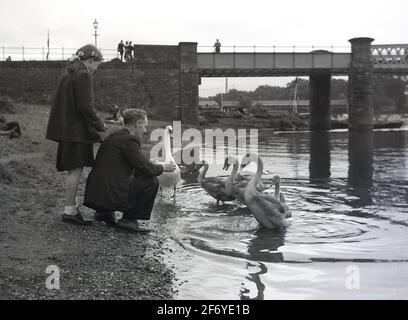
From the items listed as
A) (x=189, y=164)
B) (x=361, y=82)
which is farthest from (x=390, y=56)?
(x=189, y=164)

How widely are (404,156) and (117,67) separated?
3015cm

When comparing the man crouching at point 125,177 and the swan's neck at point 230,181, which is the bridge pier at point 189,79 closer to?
the swan's neck at point 230,181

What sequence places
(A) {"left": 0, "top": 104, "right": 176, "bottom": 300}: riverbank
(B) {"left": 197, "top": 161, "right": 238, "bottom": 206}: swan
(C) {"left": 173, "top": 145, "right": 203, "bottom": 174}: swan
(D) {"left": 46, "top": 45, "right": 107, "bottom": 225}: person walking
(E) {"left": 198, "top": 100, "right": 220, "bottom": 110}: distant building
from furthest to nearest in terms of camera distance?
(E) {"left": 198, "top": 100, "right": 220, "bottom": 110}: distant building, (C) {"left": 173, "top": 145, "right": 203, "bottom": 174}: swan, (B) {"left": 197, "top": 161, "right": 238, "bottom": 206}: swan, (D) {"left": 46, "top": 45, "right": 107, "bottom": 225}: person walking, (A) {"left": 0, "top": 104, "right": 176, "bottom": 300}: riverbank

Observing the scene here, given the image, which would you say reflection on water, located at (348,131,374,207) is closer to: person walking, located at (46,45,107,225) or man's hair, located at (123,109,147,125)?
man's hair, located at (123,109,147,125)

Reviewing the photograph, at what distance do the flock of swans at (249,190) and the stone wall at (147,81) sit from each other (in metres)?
35.1

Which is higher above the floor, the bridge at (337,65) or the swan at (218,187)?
the bridge at (337,65)

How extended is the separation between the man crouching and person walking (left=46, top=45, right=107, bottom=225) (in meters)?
0.21

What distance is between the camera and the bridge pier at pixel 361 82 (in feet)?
164

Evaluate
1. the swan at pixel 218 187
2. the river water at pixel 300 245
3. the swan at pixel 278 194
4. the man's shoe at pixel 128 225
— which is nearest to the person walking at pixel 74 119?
the man's shoe at pixel 128 225

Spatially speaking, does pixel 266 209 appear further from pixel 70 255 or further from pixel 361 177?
pixel 361 177

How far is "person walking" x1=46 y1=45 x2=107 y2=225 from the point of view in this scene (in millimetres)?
6559

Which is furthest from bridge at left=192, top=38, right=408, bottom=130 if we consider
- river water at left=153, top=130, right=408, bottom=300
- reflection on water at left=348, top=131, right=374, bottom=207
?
river water at left=153, top=130, right=408, bottom=300
